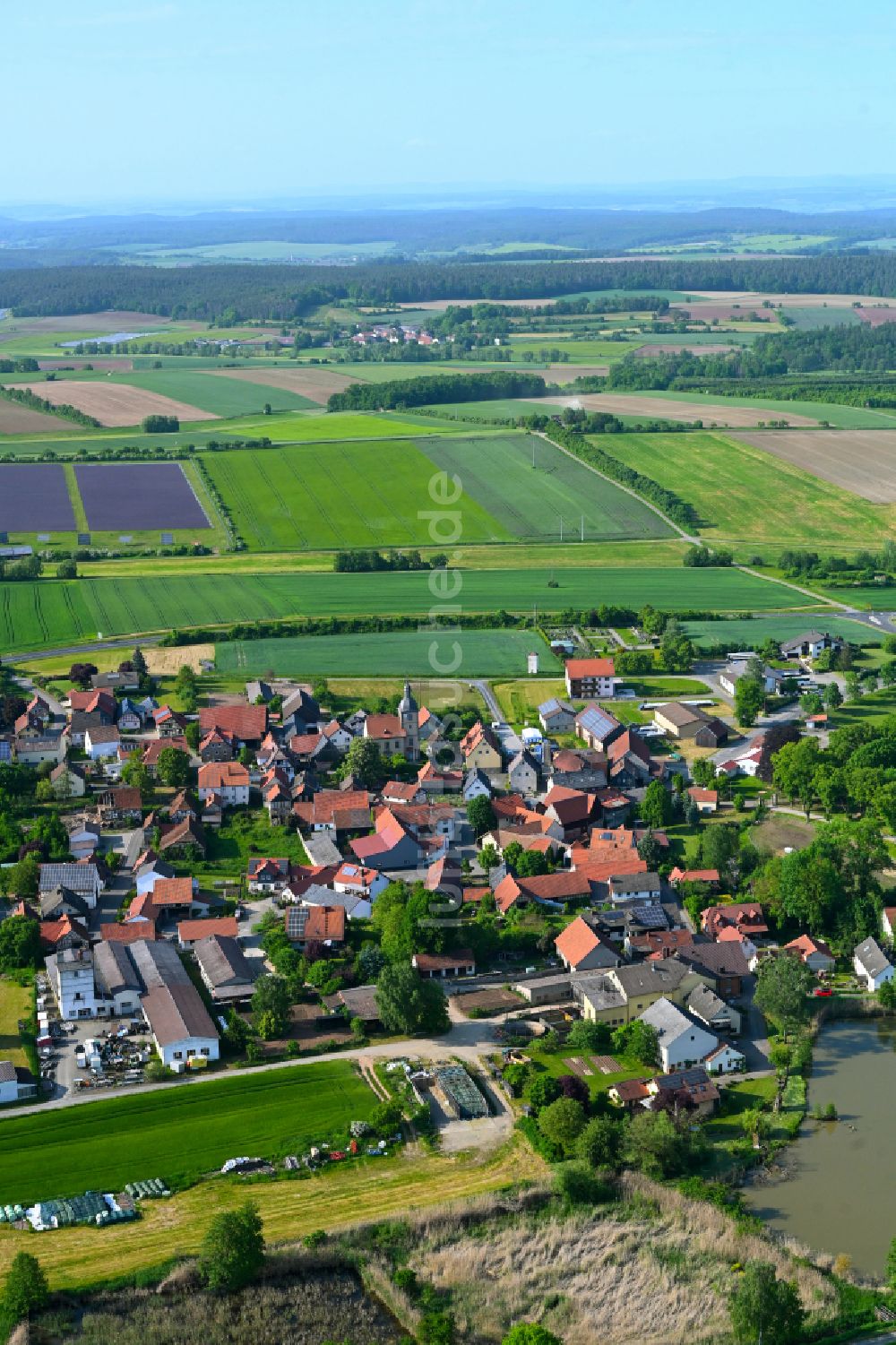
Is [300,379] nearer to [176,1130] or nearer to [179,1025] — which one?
[179,1025]

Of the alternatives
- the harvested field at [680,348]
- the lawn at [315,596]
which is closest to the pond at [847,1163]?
the lawn at [315,596]

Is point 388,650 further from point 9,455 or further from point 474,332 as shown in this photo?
point 474,332

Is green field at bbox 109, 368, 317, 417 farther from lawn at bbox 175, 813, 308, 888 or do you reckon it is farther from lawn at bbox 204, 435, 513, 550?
lawn at bbox 175, 813, 308, 888

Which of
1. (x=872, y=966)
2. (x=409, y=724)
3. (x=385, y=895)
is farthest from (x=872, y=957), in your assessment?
(x=409, y=724)

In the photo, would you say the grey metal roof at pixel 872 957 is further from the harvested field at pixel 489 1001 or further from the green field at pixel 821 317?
the green field at pixel 821 317

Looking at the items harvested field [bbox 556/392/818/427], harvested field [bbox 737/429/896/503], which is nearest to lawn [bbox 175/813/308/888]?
harvested field [bbox 737/429/896/503]

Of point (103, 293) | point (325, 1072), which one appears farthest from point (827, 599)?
point (103, 293)
